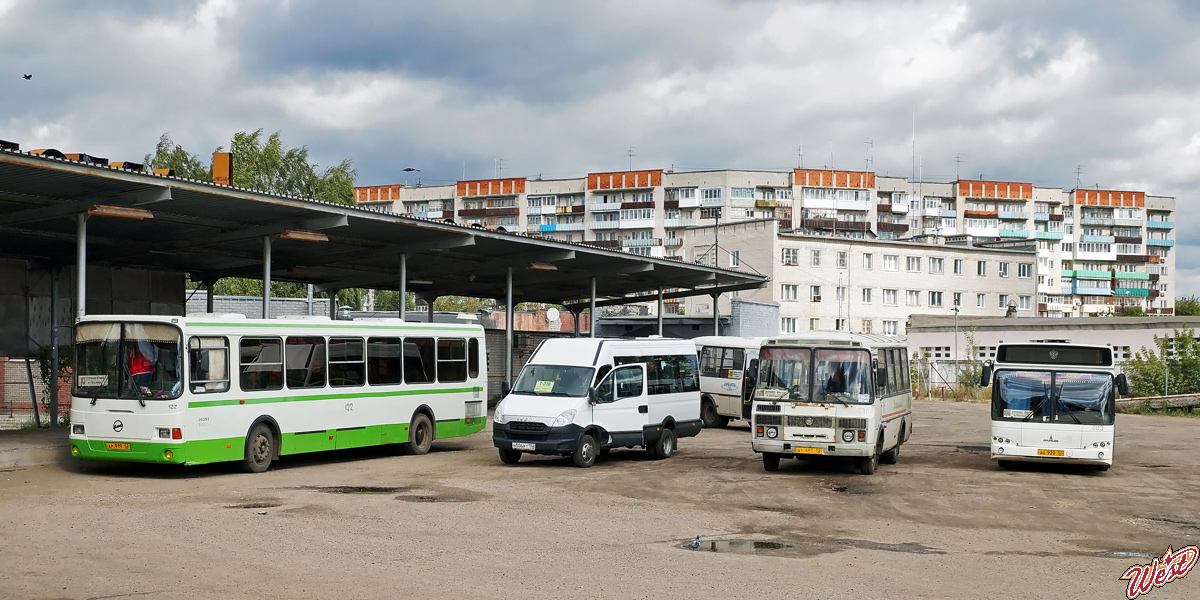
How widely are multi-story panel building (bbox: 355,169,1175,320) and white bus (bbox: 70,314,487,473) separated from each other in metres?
88.2

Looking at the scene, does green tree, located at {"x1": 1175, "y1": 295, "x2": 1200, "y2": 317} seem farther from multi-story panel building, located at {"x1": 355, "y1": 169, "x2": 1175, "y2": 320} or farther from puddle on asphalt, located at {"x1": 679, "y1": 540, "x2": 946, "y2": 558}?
puddle on asphalt, located at {"x1": 679, "y1": 540, "x2": 946, "y2": 558}

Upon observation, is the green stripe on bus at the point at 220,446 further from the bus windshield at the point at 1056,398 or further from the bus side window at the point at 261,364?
the bus windshield at the point at 1056,398

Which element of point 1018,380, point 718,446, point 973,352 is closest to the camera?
point 1018,380

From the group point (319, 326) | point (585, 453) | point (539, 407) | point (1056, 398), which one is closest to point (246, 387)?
point (319, 326)

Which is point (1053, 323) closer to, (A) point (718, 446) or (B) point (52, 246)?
(A) point (718, 446)

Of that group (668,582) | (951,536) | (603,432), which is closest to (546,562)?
(668,582)

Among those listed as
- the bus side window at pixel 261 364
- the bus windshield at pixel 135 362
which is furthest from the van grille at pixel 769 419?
the bus windshield at pixel 135 362

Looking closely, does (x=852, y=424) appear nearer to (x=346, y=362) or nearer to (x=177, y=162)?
(x=346, y=362)

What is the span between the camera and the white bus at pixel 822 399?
19.0 metres

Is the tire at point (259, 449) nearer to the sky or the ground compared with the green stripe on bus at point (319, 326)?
nearer to the ground

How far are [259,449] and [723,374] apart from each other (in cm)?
1727

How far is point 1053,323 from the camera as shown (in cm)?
6412

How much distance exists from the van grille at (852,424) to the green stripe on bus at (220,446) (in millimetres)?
8396

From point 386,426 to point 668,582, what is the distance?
1297 cm
